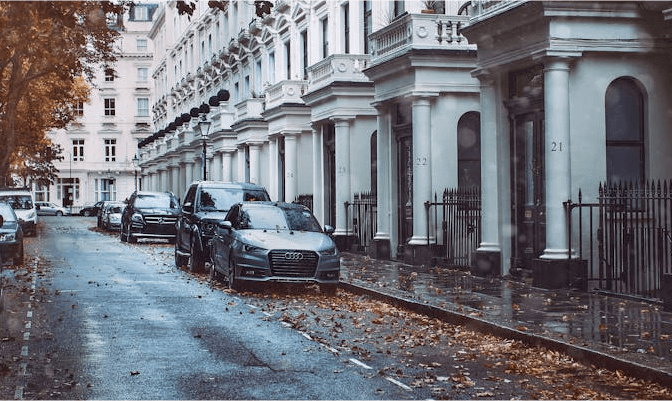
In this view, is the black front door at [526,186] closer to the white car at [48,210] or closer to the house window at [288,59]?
the house window at [288,59]

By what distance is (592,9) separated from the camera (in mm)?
18203

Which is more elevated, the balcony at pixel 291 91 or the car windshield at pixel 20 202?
the balcony at pixel 291 91

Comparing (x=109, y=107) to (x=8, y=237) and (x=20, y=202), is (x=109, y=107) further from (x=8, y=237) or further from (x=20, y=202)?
(x=8, y=237)

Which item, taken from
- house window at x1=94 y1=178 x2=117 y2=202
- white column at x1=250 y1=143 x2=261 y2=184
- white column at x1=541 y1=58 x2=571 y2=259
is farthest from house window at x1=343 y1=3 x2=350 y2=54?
house window at x1=94 y1=178 x2=117 y2=202

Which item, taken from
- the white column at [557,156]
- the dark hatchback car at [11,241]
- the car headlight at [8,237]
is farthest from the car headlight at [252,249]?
the car headlight at [8,237]

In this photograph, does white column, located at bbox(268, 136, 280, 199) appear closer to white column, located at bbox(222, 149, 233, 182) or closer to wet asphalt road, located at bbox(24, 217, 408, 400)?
white column, located at bbox(222, 149, 233, 182)

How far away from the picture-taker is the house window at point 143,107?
110 metres

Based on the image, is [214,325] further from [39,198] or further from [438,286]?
[39,198]

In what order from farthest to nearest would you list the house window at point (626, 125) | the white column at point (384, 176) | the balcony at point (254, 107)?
the balcony at point (254, 107) → the white column at point (384, 176) → the house window at point (626, 125)

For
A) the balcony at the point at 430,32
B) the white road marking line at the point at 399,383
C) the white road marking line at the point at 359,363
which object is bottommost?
the white road marking line at the point at 399,383

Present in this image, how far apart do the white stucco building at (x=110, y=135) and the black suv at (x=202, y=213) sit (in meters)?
84.1

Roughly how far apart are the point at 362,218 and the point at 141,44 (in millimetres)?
84525

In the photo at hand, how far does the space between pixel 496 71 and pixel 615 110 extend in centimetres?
269

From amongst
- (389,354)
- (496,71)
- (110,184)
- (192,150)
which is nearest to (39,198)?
(110,184)
